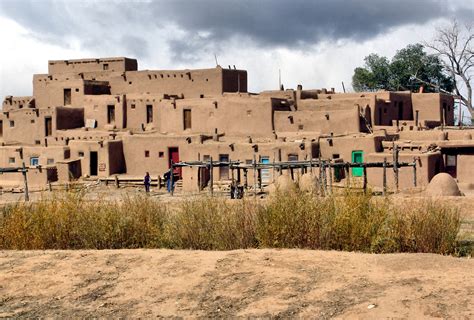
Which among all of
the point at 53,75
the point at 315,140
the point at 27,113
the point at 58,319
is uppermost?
the point at 53,75

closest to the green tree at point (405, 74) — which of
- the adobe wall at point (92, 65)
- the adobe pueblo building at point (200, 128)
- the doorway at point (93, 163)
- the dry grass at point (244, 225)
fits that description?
the adobe pueblo building at point (200, 128)

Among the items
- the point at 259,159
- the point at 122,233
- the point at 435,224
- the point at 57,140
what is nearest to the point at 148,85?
the point at 57,140

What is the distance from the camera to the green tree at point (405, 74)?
49.7 meters

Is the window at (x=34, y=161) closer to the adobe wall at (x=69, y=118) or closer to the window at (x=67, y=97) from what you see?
the adobe wall at (x=69, y=118)

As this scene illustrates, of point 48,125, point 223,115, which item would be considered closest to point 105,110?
point 48,125

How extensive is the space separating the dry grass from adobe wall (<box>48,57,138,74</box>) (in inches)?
1141

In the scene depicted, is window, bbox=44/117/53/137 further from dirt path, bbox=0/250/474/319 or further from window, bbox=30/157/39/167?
dirt path, bbox=0/250/474/319

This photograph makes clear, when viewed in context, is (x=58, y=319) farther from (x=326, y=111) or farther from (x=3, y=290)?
(x=326, y=111)

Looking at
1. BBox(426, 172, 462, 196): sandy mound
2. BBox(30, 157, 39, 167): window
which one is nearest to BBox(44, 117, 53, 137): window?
BBox(30, 157, 39, 167): window

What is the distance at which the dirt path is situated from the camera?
22.2ft

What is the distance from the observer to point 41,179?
29453mm

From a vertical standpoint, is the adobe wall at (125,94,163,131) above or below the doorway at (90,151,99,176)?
above

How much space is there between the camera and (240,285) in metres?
7.68

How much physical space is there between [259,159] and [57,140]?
40.5ft
